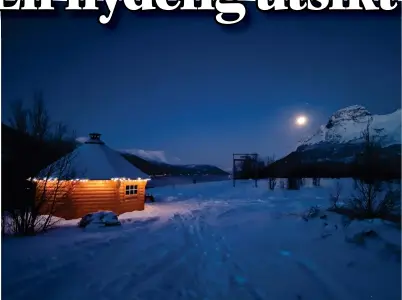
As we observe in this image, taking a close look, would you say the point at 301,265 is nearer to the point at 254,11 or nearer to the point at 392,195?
the point at 392,195

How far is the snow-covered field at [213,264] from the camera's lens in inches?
150

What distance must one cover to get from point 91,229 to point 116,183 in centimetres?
355

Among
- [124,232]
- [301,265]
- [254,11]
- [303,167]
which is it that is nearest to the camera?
[301,265]

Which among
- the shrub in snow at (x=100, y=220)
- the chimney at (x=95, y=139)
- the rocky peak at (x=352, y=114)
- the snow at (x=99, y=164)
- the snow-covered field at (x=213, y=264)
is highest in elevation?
the rocky peak at (x=352, y=114)

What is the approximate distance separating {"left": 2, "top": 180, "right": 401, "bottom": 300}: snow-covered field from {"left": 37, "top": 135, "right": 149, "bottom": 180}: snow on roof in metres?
3.97

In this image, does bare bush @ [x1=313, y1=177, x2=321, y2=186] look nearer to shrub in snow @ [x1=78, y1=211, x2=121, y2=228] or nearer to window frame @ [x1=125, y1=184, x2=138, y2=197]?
window frame @ [x1=125, y1=184, x2=138, y2=197]

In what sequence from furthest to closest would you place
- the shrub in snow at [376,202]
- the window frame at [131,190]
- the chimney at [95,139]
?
1. the chimney at [95,139]
2. the window frame at [131,190]
3. the shrub in snow at [376,202]

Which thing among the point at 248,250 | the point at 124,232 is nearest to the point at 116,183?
the point at 124,232

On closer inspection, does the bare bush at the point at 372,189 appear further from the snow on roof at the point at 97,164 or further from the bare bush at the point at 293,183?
the bare bush at the point at 293,183

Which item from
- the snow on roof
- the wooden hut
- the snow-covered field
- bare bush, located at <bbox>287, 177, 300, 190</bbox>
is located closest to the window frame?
the wooden hut

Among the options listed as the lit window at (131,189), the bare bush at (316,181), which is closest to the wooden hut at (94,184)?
the lit window at (131,189)

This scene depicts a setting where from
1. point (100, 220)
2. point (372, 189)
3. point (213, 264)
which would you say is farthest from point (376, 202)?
point (100, 220)

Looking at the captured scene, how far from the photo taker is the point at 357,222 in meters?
5.85

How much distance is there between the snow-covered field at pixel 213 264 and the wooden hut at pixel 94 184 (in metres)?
3.48
